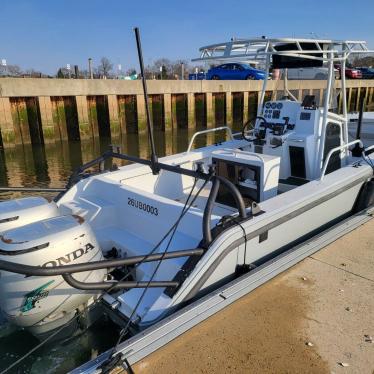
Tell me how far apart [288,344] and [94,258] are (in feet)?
5.10

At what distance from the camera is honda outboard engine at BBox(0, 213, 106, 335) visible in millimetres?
2449

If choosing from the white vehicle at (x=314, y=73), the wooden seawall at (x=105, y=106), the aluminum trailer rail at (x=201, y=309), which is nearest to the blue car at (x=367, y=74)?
the wooden seawall at (x=105, y=106)

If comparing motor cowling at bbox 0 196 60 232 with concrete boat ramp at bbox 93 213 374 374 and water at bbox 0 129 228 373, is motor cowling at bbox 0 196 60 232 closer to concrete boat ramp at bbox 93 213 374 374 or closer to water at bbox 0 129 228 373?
water at bbox 0 129 228 373

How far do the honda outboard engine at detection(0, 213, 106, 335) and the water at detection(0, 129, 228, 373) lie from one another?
0.91ft

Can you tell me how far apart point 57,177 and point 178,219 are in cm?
767

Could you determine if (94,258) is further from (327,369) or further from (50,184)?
(50,184)

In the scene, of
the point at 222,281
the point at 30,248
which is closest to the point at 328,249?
the point at 222,281

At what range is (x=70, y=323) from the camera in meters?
2.79

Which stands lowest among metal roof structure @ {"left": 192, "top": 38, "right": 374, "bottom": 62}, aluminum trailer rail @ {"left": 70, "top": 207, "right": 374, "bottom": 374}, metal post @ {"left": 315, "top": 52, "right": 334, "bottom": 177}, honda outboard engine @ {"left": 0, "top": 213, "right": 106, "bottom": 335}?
aluminum trailer rail @ {"left": 70, "top": 207, "right": 374, "bottom": 374}

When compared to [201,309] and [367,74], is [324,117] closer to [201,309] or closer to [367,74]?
[201,309]

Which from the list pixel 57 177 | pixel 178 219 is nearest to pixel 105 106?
pixel 57 177

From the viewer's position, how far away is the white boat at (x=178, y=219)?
8.25 ft

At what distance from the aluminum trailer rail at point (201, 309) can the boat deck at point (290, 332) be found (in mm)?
52

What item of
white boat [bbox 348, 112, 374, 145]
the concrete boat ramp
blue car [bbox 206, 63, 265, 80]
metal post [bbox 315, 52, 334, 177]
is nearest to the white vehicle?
metal post [bbox 315, 52, 334, 177]
